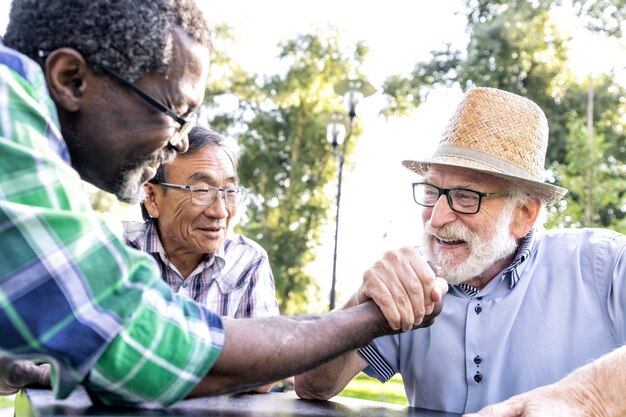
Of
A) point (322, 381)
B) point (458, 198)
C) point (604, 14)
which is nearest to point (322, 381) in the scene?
point (322, 381)

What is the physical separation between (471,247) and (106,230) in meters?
2.01

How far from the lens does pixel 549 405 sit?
74.3 inches

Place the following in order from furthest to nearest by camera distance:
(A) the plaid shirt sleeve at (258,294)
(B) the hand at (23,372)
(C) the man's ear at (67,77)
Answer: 1. (A) the plaid shirt sleeve at (258,294)
2. (B) the hand at (23,372)
3. (C) the man's ear at (67,77)

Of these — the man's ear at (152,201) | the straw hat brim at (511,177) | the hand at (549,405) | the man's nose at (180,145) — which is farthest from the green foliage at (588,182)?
the man's nose at (180,145)

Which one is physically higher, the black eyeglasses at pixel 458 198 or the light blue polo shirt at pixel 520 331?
the black eyeglasses at pixel 458 198

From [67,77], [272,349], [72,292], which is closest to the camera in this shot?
[72,292]

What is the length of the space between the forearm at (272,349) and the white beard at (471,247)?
1443 millimetres

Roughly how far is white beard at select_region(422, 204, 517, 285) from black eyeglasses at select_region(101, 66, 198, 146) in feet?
4.89

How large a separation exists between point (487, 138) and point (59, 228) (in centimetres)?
236

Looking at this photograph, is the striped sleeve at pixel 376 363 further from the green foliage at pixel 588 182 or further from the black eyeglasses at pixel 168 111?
the green foliage at pixel 588 182

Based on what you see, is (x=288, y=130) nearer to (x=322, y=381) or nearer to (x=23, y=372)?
(x=322, y=381)

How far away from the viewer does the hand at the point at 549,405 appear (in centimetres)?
186

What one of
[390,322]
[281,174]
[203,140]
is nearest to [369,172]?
[281,174]

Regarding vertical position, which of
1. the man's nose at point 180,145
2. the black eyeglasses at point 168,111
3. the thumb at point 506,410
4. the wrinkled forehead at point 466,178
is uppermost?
the black eyeglasses at point 168,111
